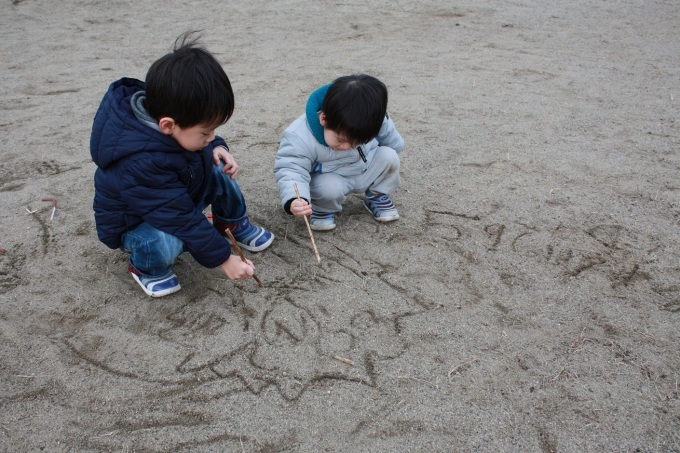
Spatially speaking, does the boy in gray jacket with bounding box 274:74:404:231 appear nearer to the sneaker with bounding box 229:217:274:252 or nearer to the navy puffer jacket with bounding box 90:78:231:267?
the sneaker with bounding box 229:217:274:252

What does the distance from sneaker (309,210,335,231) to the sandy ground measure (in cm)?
5

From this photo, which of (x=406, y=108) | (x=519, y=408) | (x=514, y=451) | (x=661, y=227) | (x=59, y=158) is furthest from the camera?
(x=406, y=108)

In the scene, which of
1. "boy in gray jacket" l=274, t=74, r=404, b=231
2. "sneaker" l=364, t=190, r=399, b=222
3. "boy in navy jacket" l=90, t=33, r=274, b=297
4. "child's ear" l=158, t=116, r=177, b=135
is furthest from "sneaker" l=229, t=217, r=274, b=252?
"child's ear" l=158, t=116, r=177, b=135

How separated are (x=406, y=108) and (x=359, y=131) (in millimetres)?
1739

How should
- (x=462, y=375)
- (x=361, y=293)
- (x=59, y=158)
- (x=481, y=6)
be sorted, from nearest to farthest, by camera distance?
(x=462, y=375), (x=361, y=293), (x=59, y=158), (x=481, y=6)

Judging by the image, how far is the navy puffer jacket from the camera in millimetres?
1904

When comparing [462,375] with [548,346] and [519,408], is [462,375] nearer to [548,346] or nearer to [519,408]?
[519,408]

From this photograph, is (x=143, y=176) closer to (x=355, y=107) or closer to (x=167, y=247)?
(x=167, y=247)

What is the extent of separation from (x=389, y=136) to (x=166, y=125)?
1149 millimetres

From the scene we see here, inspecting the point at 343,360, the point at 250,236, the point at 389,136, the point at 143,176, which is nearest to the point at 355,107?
the point at 389,136

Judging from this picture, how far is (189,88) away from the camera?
1783mm

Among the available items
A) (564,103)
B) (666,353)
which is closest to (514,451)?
(666,353)

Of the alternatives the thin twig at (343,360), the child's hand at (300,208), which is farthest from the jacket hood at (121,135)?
the thin twig at (343,360)

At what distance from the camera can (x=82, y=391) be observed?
1.77m
